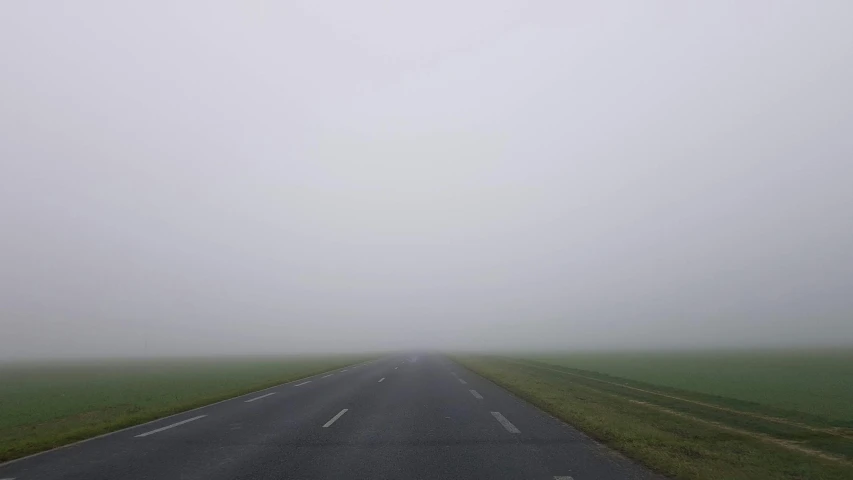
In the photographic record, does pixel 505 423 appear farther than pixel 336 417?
No

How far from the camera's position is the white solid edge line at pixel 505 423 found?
1129cm

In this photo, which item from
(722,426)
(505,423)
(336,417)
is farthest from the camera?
(336,417)

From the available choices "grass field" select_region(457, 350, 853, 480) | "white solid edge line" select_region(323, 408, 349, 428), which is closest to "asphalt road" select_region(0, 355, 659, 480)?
"white solid edge line" select_region(323, 408, 349, 428)

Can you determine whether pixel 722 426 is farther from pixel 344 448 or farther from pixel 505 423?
pixel 344 448

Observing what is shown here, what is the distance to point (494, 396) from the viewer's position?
18453mm

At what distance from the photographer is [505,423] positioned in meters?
12.3

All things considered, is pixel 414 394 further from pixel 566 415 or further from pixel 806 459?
pixel 806 459

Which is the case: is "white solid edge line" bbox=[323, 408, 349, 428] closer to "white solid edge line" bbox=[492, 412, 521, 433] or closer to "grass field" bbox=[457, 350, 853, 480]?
"white solid edge line" bbox=[492, 412, 521, 433]

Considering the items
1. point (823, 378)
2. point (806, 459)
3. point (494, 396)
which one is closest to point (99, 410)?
point (494, 396)

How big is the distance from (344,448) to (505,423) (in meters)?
4.80

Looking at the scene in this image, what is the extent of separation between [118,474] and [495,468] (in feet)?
21.2

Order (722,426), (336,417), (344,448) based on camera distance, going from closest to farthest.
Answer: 1. (344,448)
2. (722,426)
3. (336,417)

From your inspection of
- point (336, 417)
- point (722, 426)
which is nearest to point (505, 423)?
point (336, 417)

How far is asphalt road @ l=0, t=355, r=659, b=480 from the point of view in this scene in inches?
305
